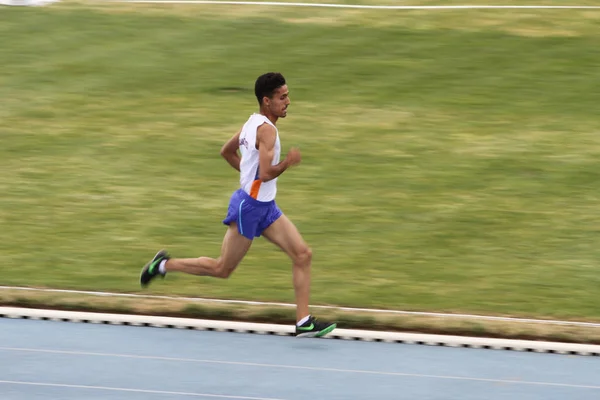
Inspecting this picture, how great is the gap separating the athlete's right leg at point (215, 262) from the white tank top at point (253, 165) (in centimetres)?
31

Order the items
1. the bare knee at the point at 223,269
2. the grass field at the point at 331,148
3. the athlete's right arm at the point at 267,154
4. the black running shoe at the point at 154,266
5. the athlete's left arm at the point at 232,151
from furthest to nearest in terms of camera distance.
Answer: the grass field at the point at 331,148
the black running shoe at the point at 154,266
the athlete's left arm at the point at 232,151
the bare knee at the point at 223,269
the athlete's right arm at the point at 267,154

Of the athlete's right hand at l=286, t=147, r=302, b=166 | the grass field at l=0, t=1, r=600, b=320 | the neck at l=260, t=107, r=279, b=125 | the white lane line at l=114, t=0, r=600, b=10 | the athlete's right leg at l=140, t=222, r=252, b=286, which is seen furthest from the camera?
the white lane line at l=114, t=0, r=600, b=10

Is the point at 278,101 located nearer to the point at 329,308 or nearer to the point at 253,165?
the point at 253,165

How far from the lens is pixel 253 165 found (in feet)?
26.5

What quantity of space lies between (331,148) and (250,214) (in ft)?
19.9

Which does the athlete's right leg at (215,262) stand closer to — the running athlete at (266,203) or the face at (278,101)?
the running athlete at (266,203)

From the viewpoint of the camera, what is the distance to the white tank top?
8039 millimetres

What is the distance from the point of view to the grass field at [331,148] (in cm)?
1006

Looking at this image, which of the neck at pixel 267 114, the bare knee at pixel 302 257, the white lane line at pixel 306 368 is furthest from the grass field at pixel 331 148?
the neck at pixel 267 114

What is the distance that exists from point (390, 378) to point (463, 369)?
0.52 m

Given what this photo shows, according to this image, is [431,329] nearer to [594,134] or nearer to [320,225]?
[320,225]

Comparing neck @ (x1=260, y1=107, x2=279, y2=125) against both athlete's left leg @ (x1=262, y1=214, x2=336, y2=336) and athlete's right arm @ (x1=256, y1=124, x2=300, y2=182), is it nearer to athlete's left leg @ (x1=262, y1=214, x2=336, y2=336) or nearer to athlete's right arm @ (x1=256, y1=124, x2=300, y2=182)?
athlete's right arm @ (x1=256, y1=124, x2=300, y2=182)

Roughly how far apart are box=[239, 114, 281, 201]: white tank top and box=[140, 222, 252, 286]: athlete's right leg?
31 cm

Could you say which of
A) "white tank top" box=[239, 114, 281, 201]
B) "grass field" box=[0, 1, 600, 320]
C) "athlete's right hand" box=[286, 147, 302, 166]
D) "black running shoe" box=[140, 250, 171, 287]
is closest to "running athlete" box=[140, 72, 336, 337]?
"white tank top" box=[239, 114, 281, 201]
